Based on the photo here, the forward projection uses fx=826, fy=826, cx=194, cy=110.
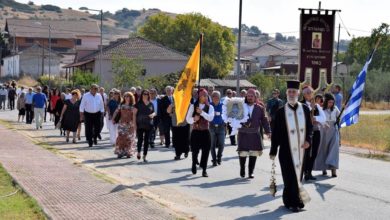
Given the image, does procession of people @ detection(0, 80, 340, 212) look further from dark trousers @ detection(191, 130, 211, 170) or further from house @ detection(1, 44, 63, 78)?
house @ detection(1, 44, 63, 78)

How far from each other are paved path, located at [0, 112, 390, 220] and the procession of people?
397mm

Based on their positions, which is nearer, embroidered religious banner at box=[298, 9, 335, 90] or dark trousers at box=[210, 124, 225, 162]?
dark trousers at box=[210, 124, 225, 162]

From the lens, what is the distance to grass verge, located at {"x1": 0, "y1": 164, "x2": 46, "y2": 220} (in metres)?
11.1

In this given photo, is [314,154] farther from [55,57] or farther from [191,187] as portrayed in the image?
[55,57]

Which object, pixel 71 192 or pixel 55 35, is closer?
pixel 71 192

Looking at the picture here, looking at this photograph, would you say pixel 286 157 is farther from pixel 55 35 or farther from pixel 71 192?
pixel 55 35

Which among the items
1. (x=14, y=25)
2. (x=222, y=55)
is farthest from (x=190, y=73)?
(x=14, y=25)

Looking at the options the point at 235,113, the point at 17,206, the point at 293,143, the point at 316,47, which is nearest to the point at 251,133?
the point at 235,113

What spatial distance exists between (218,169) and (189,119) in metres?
1.94

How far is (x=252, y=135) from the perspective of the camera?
1672cm

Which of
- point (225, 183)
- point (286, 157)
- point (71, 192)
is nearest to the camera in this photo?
point (286, 157)

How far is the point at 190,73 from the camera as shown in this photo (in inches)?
690

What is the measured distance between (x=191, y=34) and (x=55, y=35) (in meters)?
57.6

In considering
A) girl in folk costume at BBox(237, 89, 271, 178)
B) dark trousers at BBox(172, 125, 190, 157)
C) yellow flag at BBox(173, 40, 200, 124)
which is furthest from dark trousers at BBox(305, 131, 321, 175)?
dark trousers at BBox(172, 125, 190, 157)
